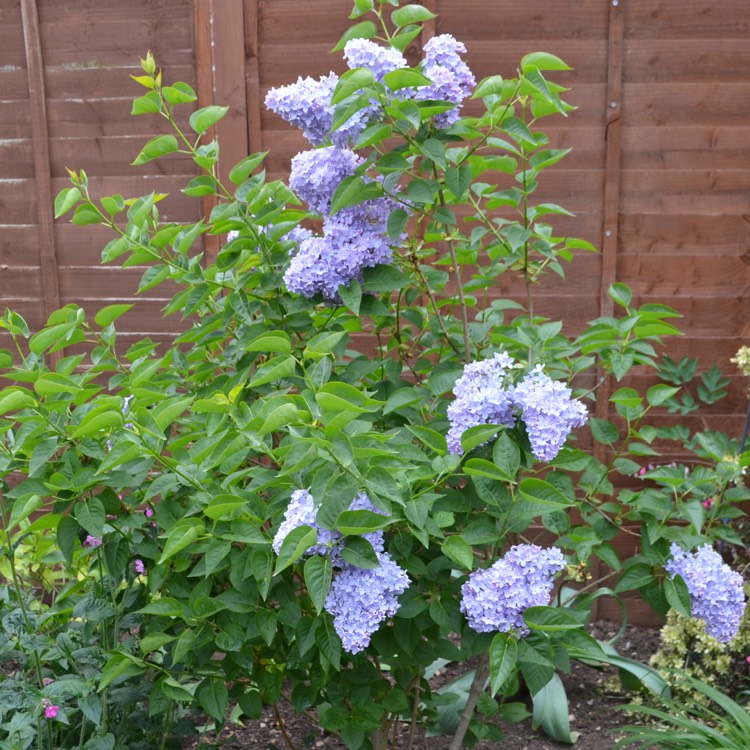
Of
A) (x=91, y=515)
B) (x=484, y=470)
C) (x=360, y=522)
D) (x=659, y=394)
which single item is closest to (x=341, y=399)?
(x=360, y=522)

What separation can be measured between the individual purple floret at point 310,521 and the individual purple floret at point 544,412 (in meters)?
0.31

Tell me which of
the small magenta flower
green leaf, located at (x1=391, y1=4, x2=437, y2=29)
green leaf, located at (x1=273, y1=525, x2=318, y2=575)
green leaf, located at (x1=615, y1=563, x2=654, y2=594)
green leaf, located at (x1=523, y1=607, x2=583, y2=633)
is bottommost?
the small magenta flower

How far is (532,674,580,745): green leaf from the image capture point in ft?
8.59

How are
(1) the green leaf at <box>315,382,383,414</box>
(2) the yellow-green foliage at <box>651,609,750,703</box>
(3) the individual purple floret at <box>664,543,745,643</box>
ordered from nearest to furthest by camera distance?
(1) the green leaf at <box>315,382,383,414</box> < (3) the individual purple floret at <box>664,543,745,643</box> < (2) the yellow-green foliage at <box>651,609,750,703</box>

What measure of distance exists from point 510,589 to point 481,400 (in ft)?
1.06

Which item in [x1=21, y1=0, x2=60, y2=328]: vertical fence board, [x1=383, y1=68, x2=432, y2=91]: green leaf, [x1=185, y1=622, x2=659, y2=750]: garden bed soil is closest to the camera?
[x1=383, y1=68, x2=432, y2=91]: green leaf

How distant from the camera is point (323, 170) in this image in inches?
70.6

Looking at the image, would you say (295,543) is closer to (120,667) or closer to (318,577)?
(318,577)

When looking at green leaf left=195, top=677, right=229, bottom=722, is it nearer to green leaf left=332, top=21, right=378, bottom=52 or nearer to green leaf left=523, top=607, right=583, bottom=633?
green leaf left=523, top=607, right=583, bottom=633

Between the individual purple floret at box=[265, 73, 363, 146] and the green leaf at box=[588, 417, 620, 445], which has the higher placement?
the individual purple floret at box=[265, 73, 363, 146]

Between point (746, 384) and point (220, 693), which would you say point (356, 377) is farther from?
point (746, 384)

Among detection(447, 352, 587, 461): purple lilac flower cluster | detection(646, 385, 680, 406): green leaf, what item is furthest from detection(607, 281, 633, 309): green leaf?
detection(447, 352, 587, 461): purple lilac flower cluster


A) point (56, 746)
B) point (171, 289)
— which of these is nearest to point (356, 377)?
point (56, 746)

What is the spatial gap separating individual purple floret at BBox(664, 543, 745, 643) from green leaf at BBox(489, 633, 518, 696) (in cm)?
48
